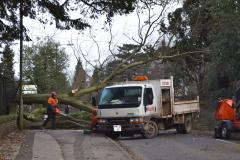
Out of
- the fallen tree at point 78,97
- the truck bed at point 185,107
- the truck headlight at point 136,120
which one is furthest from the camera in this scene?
the fallen tree at point 78,97

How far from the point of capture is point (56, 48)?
65688 millimetres

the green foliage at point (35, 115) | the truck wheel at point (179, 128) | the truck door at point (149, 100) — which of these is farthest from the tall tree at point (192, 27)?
the truck door at point (149, 100)

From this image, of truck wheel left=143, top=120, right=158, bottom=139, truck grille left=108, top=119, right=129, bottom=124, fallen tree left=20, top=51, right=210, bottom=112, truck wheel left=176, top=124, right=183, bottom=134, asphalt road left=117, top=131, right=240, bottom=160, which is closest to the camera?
asphalt road left=117, top=131, right=240, bottom=160

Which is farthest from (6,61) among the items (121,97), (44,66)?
(44,66)

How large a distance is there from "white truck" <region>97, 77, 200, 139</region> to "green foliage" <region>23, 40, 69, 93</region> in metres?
37.7

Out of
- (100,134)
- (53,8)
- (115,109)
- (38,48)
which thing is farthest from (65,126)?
(38,48)

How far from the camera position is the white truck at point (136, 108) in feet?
72.9

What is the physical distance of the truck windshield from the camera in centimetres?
2231

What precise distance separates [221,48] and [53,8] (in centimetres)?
1832

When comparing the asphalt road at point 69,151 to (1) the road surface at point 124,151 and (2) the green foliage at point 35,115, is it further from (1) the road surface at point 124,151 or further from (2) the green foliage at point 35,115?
(2) the green foliage at point 35,115

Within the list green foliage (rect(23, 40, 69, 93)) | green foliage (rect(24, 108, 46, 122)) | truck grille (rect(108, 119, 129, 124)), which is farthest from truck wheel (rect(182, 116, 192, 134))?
green foliage (rect(23, 40, 69, 93))

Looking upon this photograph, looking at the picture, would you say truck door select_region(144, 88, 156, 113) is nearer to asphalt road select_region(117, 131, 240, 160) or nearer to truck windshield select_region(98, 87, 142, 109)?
truck windshield select_region(98, 87, 142, 109)

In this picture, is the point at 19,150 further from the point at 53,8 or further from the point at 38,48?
the point at 38,48


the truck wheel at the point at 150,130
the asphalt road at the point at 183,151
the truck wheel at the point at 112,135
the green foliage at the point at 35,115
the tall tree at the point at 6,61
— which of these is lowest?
the asphalt road at the point at 183,151
